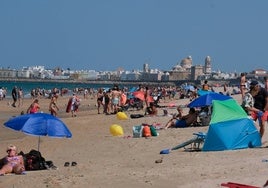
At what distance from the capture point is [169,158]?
1091cm

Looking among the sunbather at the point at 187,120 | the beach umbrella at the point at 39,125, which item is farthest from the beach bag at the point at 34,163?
the sunbather at the point at 187,120

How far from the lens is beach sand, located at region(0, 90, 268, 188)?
8391 mm

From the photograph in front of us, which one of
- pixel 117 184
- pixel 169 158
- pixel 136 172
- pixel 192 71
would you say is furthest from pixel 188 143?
pixel 192 71

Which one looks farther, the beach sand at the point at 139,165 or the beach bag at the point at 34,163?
the beach bag at the point at 34,163

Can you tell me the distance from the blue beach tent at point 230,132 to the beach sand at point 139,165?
34 cm

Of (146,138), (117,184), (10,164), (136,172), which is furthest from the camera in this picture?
(146,138)

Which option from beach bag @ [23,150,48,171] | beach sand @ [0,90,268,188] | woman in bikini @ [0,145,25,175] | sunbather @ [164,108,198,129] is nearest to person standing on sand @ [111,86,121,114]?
sunbather @ [164,108,198,129]

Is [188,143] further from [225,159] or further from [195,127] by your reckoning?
[195,127]

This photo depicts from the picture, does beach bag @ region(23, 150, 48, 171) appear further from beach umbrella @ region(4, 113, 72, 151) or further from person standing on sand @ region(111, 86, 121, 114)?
person standing on sand @ region(111, 86, 121, 114)

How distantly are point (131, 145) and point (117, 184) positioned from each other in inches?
208

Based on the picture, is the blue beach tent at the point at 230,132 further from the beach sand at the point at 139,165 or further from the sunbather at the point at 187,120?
the sunbather at the point at 187,120

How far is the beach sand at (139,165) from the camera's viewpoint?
8.39 m

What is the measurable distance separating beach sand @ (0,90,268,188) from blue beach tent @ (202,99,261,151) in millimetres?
337

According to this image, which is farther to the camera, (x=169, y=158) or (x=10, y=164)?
(x=169, y=158)
